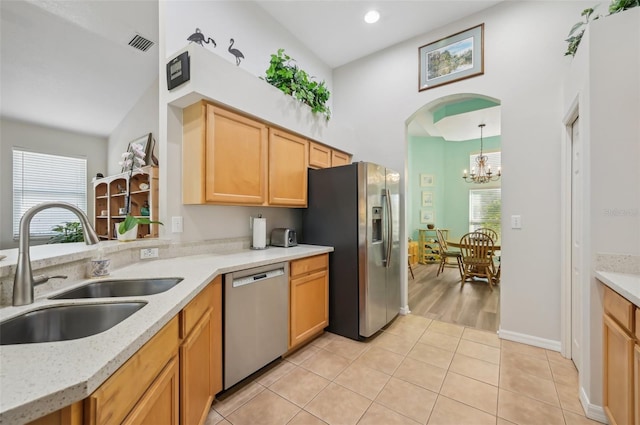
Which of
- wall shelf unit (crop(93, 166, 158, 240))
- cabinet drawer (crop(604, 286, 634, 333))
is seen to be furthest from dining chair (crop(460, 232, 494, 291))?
wall shelf unit (crop(93, 166, 158, 240))

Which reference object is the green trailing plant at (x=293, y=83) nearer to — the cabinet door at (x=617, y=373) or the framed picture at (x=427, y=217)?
the cabinet door at (x=617, y=373)

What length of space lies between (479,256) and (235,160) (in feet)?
13.5

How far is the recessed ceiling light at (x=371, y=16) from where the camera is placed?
9.27 ft

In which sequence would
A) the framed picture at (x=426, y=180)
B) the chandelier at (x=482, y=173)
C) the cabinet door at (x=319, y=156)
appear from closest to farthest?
1. the cabinet door at (x=319, y=156)
2. the chandelier at (x=482, y=173)
3. the framed picture at (x=426, y=180)

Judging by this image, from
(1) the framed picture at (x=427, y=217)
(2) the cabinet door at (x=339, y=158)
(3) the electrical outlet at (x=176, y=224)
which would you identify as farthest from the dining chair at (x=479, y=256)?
(3) the electrical outlet at (x=176, y=224)

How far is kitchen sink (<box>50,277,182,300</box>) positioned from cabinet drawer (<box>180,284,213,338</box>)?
0.16 meters

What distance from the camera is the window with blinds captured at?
6224 mm

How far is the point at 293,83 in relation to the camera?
8.75 ft

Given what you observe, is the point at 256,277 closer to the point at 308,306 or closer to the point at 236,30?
the point at 308,306

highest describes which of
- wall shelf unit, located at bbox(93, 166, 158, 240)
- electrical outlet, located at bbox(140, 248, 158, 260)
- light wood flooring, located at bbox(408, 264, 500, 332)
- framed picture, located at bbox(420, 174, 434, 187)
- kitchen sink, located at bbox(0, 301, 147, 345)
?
framed picture, located at bbox(420, 174, 434, 187)

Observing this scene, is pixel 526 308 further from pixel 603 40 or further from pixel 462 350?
pixel 603 40

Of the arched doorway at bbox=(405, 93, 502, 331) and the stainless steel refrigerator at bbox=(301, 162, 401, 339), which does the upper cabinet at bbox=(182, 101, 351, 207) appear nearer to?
the stainless steel refrigerator at bbox=(301, 162, 401, 339)

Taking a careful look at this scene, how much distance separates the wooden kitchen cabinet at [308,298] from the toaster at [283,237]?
1.18 ft

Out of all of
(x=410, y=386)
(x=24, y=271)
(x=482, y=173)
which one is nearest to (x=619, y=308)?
(x=410, y=386)
